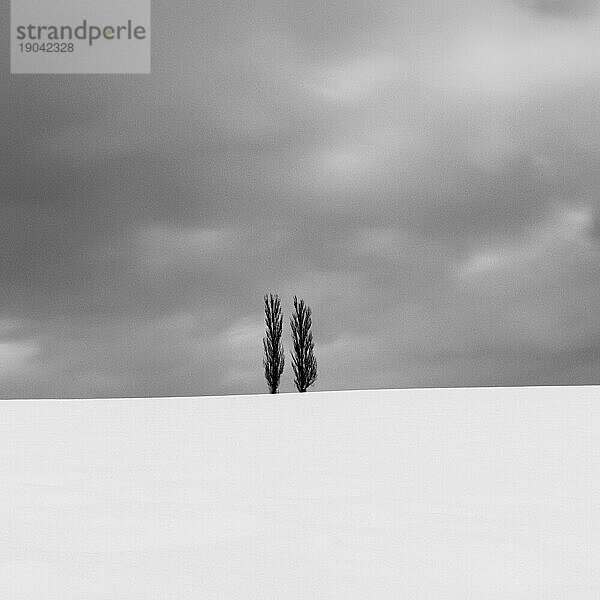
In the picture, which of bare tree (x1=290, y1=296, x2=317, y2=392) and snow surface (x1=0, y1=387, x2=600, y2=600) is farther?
bare tree (x1=290, y1=296, x2=317, y2=392)

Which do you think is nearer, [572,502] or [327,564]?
[327,564]

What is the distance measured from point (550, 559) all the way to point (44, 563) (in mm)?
1424

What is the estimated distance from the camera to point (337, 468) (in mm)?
4262

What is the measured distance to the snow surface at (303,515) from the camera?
196 cm

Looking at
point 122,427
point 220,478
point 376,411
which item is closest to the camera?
point 220,478

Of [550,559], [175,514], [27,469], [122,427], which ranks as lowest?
[550,559]

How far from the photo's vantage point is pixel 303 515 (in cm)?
282

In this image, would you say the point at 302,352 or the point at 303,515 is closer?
the point at 303,515

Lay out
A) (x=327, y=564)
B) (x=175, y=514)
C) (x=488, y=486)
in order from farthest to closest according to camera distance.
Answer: (x=488, y=486) < (x=175, y=514) < (x=327, y=564)

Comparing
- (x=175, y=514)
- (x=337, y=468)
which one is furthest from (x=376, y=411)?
(x=175, y=514)

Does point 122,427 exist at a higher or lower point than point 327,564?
higher

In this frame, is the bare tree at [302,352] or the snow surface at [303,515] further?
the bare tree at [302,352]

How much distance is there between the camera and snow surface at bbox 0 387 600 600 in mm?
1957

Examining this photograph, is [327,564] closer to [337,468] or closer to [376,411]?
[337,468]
